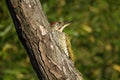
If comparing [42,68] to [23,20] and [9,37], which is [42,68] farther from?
[9,37]

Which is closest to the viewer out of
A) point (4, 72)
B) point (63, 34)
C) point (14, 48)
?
point (63, 34)

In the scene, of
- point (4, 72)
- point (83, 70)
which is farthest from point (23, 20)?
point (83, 70)

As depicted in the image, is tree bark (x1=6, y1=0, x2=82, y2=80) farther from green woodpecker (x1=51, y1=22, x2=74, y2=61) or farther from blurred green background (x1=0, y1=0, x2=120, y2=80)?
blurred green background (x1=0, y1=0, x2=120, y2=80)

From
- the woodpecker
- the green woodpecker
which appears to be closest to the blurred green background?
the woodpecker

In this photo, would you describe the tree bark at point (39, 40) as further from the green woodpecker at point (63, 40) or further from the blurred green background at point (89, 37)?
the blurred green background at point (89, 37)

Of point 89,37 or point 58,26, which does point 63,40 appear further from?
point 89,37

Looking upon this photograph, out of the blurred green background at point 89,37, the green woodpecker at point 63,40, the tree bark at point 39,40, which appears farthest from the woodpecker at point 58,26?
the blurred green background at point 89,37

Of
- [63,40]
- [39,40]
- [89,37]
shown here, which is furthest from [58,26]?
[89,37]
